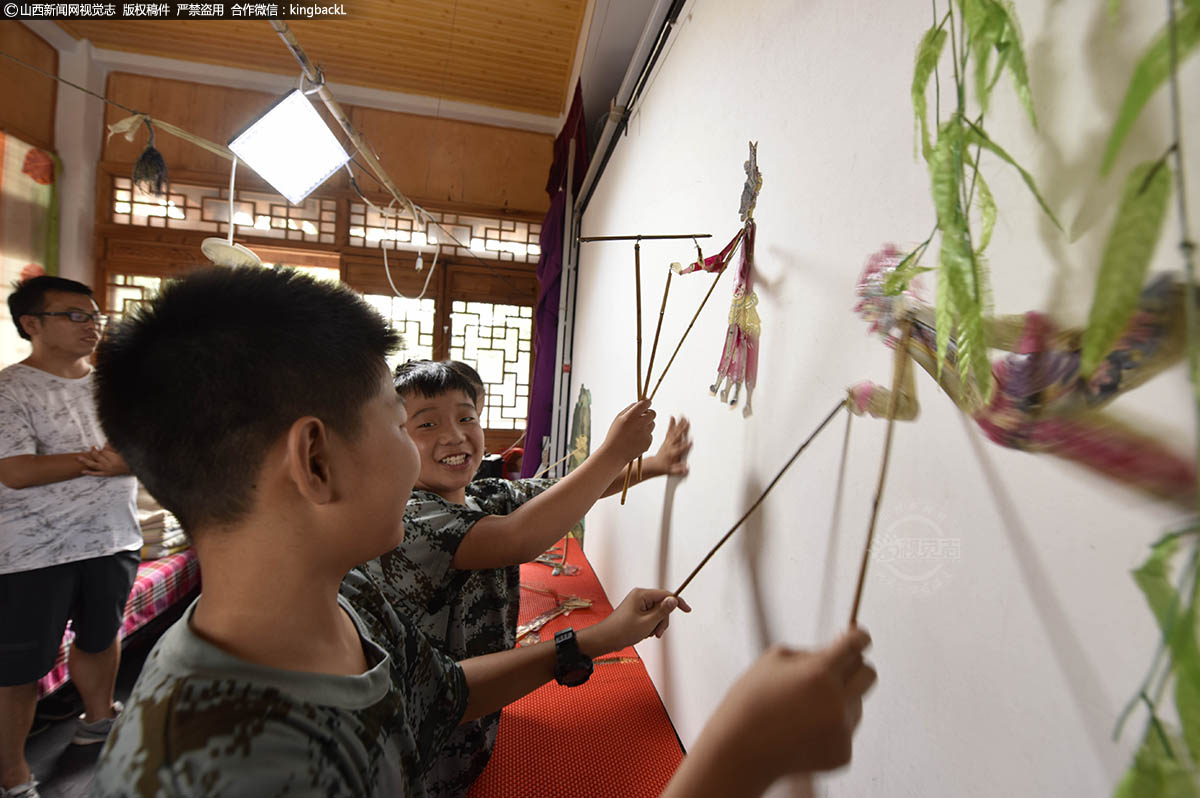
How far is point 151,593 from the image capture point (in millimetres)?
1956

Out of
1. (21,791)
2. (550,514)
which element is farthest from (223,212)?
(550,514)

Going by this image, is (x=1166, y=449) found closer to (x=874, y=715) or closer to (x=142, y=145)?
(x=874, y=715)

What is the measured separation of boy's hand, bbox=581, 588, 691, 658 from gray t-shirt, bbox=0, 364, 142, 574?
1.26 meters

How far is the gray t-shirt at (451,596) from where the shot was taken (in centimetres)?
87

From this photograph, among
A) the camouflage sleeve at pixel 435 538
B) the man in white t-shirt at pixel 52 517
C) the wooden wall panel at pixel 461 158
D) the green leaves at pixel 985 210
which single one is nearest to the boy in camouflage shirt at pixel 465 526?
the camouflage sleeve at pixel 435 538

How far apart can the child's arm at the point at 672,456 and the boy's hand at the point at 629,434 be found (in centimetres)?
16

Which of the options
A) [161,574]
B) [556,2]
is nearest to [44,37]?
[556,2]

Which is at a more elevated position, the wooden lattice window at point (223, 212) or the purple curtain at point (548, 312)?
the wooden lattice window at point (223, 212)

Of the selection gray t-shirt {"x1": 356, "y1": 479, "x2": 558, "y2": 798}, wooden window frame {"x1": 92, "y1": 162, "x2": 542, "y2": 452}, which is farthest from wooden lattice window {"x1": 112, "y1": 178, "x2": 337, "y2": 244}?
gray t-shirt {"x1": 356, "y1": 479, "x2": 558, "y2": 798}

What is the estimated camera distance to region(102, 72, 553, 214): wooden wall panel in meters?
3.59

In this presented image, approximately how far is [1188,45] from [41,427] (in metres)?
1.94

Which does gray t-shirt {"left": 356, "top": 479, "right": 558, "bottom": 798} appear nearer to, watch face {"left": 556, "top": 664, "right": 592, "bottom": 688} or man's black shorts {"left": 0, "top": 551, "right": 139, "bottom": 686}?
watch face {"left": 556, "top": 664, "right": 592, "bottom": 688}

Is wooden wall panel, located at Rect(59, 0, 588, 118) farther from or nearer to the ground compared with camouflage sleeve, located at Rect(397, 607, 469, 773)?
farther from the ground

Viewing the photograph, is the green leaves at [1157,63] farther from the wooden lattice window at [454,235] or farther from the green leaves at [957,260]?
the wooden lattice window at [454,235]
